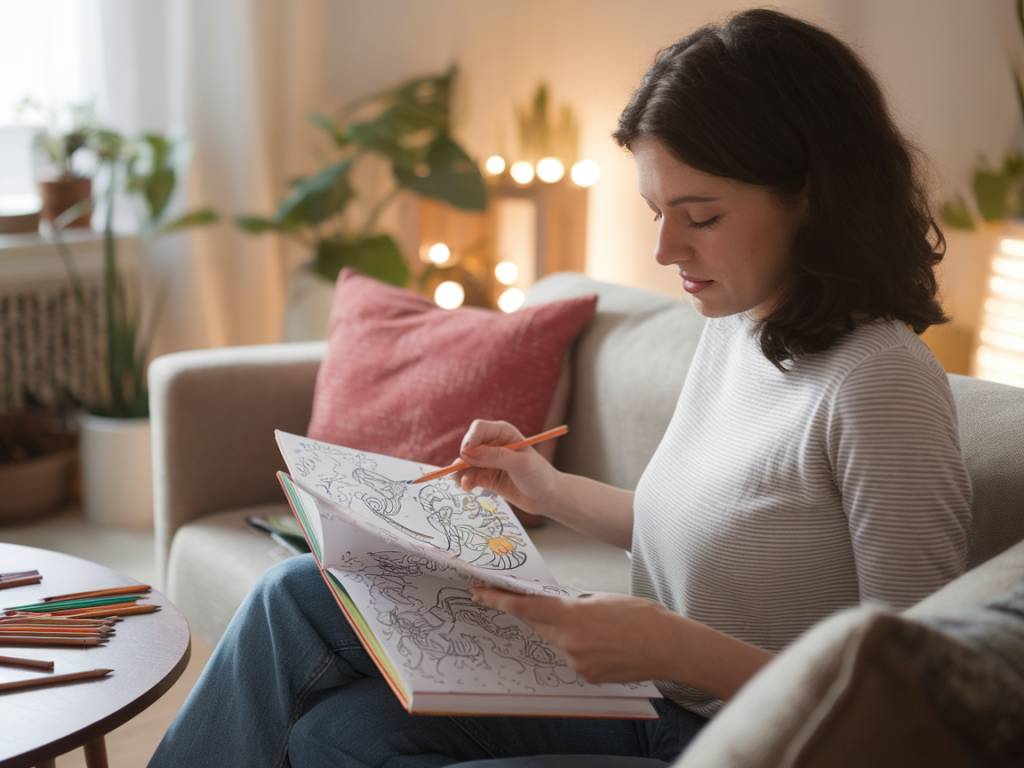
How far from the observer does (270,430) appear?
1981mm

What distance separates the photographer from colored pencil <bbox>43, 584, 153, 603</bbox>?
50.1 inches

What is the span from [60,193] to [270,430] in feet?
3.94

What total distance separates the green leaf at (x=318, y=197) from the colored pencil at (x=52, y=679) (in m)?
1.79

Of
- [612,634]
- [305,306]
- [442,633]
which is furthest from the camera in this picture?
[305,306]

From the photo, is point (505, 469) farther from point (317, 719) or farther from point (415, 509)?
point (317, 719)

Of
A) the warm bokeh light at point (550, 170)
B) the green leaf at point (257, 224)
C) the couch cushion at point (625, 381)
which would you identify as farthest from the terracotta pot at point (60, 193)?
the couch cushion at point (625, 381)

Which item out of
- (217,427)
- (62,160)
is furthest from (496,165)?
(217,427)

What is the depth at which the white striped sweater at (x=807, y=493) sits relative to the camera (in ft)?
3.09

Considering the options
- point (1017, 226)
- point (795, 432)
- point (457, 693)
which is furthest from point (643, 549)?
point (1017, 226)

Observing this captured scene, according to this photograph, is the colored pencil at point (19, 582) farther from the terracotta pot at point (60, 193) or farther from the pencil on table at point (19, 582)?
the terracotta pot at point (60, 193)

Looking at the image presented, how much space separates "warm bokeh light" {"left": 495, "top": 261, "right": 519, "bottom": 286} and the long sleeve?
2.28 metres

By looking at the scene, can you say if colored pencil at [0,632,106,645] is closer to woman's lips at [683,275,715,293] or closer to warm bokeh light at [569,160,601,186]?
woman's lips at [683,275,715,293]

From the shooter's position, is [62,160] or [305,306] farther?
[305,306]

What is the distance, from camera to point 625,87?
121 inches
